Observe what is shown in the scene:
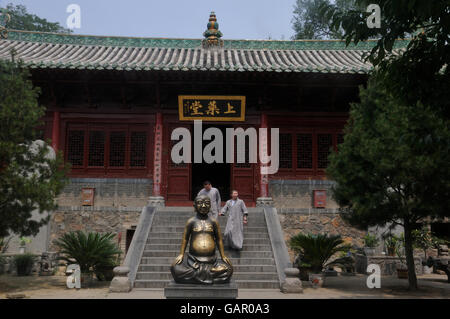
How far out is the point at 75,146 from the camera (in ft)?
43.4

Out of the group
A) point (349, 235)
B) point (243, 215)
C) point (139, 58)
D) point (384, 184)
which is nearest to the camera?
point (384, 184)

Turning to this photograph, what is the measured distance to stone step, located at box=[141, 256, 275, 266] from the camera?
9.33m

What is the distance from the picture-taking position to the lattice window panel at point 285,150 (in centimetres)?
1329

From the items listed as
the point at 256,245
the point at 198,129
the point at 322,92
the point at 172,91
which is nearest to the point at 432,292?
the point at 256,245

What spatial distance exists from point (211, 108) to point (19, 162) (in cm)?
574

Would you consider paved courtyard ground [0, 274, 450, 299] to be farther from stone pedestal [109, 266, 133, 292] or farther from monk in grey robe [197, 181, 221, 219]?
monk in grey robe [197, 181, 221, 219]

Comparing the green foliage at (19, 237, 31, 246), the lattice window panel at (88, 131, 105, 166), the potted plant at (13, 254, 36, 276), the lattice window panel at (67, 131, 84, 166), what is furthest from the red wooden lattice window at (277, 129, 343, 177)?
the green foliage at (19, 237, 31, 246)

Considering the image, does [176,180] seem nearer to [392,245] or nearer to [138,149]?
[138,149]

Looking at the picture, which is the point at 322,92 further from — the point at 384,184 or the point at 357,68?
the point at 384,184

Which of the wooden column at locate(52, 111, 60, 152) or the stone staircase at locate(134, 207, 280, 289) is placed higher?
the wooden column at locate(52, 111, 60, 152)

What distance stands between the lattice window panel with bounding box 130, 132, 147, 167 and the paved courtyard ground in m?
4.08

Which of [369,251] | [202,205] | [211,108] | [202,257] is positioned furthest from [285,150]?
[202,257]

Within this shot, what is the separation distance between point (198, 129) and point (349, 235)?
5.51 metres
